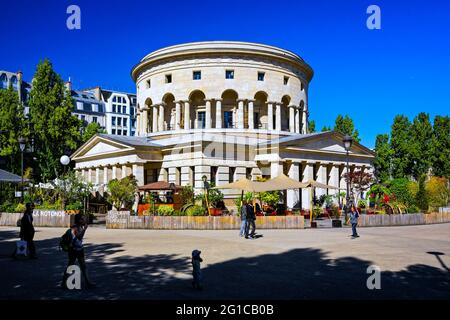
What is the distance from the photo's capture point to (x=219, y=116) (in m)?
46.4

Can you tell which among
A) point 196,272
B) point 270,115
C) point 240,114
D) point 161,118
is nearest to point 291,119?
point 270,115

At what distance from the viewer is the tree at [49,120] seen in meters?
56.9

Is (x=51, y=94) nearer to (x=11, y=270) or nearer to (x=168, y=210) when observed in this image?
(x=168, y=210)

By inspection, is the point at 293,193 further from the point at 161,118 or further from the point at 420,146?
the point at 420,146

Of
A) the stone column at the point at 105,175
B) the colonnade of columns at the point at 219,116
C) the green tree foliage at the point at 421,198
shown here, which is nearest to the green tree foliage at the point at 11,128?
the stone column at the point at 105,175

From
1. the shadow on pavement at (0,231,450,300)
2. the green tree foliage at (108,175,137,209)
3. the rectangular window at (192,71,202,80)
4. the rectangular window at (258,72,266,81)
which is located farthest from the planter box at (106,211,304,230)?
the rectangular window at (258,72,266,81)

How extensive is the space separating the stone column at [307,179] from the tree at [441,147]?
106 feet

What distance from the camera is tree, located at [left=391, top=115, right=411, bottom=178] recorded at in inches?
2579

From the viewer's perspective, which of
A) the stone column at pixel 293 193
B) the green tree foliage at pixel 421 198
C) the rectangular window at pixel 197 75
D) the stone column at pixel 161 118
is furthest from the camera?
the stone column at pixel 161 118

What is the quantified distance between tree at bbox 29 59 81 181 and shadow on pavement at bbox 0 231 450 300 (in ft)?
146

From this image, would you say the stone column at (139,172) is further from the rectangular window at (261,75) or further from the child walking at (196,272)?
the child walking at (196,272)

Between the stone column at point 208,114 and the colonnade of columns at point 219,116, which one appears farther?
the colonnade of columns at point 219,116

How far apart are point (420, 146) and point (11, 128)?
189 feet
